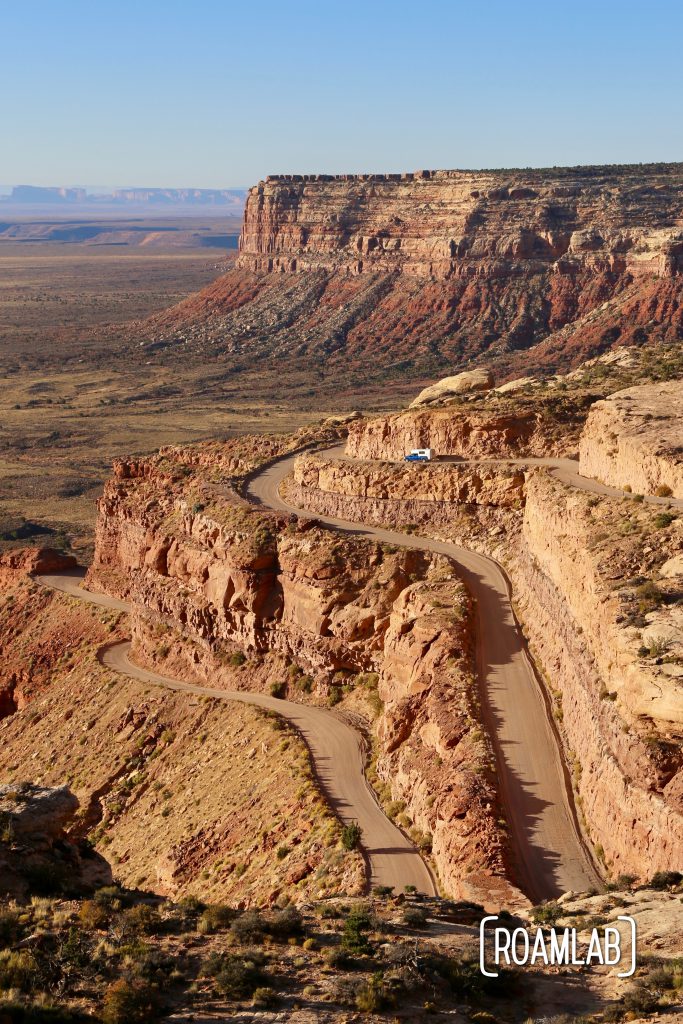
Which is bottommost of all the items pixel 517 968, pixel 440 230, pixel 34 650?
pixel 34 650

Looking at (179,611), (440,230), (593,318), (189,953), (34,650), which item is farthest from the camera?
(440,230)

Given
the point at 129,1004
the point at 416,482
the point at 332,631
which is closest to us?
the point at 129,1004

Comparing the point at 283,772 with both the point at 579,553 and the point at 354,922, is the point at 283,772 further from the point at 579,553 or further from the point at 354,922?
the point at 354,922

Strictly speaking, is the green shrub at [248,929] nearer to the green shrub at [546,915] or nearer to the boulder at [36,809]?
the boulder at [36,809]

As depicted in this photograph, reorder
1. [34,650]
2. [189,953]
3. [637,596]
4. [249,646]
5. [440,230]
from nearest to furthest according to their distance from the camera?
[189,953] → [637,596] → [249,646] → [34,650] → [440,230]

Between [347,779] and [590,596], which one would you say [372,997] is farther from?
[347,779]

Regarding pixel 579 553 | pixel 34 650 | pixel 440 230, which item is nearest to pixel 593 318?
pixel 440 230

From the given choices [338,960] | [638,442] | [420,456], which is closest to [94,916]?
[338,960]

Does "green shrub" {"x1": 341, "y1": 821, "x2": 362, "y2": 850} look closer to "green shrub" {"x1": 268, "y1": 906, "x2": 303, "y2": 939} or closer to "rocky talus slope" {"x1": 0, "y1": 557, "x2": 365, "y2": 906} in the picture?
"rocky talus slope" {"x1": 0, "y1": 557, "x2": 365, "y2": 906}
